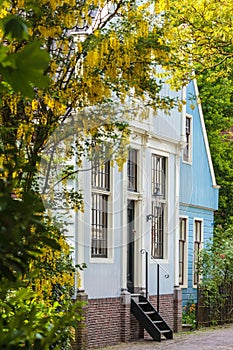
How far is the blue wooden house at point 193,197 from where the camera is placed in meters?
23.2

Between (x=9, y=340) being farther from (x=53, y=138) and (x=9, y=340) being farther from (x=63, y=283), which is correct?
(x=53, y=138)

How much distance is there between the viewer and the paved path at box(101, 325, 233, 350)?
16.9 metres

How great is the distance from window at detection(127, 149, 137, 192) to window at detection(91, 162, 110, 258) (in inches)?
45.0

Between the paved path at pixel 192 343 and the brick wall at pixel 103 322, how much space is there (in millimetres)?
240

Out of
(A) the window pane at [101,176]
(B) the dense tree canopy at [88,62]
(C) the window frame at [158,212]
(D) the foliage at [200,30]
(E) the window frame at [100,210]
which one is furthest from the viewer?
(C) the window frame at [158,212]

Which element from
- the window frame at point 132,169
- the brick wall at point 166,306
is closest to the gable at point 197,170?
the brick wall at point 166,306

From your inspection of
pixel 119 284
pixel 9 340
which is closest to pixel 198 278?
pixel 119 284

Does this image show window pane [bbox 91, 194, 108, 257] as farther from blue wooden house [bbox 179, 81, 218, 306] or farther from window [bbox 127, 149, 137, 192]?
blue wooden house [bbox 179, 81, 218, 306]

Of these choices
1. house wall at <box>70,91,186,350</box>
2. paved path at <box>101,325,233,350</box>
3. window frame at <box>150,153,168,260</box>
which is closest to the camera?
paved path at <box>101,325,233,350</box>

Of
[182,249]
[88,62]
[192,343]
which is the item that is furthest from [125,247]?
[88,62]

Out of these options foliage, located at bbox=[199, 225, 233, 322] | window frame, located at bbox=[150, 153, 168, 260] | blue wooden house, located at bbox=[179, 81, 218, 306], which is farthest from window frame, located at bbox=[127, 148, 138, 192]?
foliage, located at bbox=[199, 225, 233, 322]

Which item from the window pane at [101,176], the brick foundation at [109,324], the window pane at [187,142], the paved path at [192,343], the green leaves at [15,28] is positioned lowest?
the paved path at [192,343]

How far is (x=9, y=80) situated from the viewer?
1963 mm

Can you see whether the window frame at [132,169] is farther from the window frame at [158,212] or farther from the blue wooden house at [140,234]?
the window frame at [158,212]
